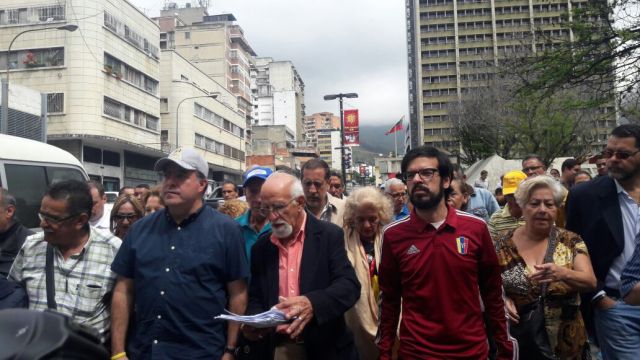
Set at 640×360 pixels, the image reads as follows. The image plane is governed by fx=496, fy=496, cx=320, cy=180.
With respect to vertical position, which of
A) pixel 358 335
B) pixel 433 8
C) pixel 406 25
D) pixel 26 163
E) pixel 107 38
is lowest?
pixel 358 335

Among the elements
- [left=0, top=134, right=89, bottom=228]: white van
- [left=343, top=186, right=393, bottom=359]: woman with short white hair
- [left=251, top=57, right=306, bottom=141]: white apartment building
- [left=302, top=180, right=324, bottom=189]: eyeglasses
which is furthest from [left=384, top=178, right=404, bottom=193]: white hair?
[left=251, top=57, right=306, bottom=141]: white apartment building

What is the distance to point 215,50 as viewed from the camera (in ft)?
232

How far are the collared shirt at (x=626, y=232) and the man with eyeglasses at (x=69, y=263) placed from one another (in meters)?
3.43

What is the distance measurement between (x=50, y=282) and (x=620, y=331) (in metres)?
3.74

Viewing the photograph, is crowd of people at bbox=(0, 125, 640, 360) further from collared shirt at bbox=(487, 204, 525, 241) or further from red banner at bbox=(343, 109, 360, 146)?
red banner at bbox=(343, 109, 360, 146)

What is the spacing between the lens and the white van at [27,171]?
7.18 meters

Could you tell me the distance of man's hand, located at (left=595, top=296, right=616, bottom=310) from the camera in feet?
11.5

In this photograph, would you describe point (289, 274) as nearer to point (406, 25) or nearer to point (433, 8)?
point (433, 8)

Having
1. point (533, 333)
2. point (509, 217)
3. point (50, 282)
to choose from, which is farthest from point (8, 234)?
point (509, 217)

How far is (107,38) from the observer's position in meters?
32.9

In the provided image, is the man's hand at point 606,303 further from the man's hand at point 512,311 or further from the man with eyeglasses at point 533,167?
the man with eyeglasses at point 533,167

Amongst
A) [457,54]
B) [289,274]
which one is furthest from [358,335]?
[457,54]

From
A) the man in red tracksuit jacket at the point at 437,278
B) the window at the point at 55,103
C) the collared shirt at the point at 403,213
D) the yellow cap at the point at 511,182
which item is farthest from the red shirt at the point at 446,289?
the window at the point at 55,103

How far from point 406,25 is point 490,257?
5722 inches
